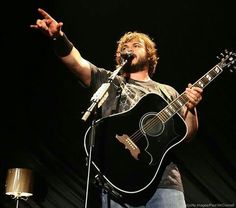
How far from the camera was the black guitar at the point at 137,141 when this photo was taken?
1.86 meters

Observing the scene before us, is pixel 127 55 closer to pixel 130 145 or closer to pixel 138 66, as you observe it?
pixel 138 66

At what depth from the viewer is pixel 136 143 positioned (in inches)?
76.8

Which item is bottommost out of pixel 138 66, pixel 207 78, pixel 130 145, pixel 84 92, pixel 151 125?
pixel 130 145

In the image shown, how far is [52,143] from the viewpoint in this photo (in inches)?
172

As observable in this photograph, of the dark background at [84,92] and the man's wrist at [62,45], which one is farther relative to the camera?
the dark background at [84,92]

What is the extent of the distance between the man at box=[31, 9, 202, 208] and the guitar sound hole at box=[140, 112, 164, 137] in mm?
14

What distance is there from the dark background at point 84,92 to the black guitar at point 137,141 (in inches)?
66.9

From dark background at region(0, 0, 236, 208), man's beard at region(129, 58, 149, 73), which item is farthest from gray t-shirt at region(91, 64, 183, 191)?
dark background at region(0, 0, 236, 208)

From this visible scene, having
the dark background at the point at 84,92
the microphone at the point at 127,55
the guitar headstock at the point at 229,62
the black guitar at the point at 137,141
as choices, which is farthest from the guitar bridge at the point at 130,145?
the dark background at the point at 84,92

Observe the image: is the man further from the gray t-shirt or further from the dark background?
the dark background

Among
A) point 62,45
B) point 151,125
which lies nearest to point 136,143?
point 151,125

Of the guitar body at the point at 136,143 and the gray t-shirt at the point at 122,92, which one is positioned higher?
the gray t-shirt at the point at 122,92

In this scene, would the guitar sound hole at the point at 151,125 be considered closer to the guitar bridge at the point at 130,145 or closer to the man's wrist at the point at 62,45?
the guitar bridge at the point at 130,145

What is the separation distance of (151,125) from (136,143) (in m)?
0.13
